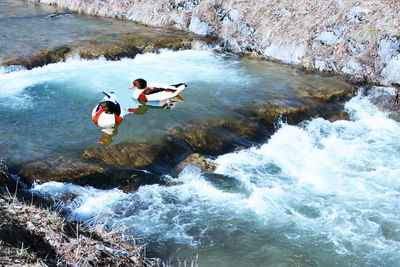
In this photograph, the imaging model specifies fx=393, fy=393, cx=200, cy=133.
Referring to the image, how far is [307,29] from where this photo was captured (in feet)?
45.6

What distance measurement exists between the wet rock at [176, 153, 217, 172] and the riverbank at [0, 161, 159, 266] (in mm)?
3216

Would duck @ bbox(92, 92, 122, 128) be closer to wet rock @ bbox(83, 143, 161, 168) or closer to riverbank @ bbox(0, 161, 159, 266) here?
wet rock @ bbox(83, 143, 161, 168)

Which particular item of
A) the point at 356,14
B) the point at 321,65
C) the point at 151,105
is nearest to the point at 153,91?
the point at 151,105

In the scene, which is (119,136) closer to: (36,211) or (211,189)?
(211,189)

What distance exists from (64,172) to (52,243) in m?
2.87

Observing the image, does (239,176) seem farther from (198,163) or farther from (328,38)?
(328,38)

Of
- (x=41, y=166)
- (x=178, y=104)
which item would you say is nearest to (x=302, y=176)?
(x=178, y=104)

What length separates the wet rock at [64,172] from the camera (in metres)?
6.52

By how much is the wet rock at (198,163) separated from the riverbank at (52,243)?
3216 millimetres

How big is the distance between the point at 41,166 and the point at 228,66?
775 cm

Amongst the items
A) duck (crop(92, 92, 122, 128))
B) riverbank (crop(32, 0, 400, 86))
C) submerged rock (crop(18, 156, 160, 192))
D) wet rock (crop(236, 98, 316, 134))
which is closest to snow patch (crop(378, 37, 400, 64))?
riverbank (crop(32, 0, 400, 86))

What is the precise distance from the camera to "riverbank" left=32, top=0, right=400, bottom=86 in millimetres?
12266

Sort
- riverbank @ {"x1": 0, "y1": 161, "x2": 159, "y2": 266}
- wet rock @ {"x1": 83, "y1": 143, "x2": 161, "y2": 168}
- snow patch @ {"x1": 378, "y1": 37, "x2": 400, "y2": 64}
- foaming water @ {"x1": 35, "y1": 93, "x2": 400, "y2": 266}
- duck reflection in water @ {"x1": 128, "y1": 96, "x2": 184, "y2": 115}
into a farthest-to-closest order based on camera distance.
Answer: snow patch @ {"x1": 378, "y1": 37, "x2": 400, "y2": 64}, duck reflection in water @ {"x1": 128, "y1": 96, "x2": 184, "y2": 115}, wet rock @ {"x1": 83, "y1": 143, "x2": 161, "y2": 168}, foaming water @ {"x1": 35, "y1": 93, "x2": 400, "y2": 266}, riverbank @ {"x1": 0, "y1": 161, "x2": 159, "y2": 266}

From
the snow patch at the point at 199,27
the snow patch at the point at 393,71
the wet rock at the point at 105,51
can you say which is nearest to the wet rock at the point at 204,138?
the wet rock at the point at 105,51
